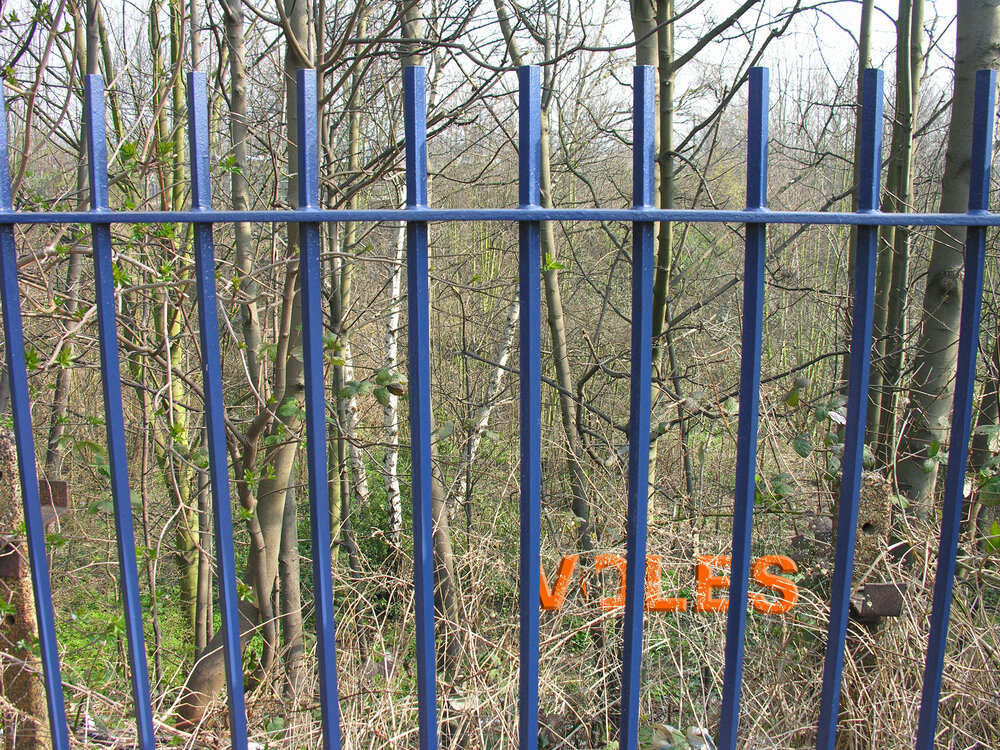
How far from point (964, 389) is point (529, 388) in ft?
2.66

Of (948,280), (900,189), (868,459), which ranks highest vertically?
(900,189)

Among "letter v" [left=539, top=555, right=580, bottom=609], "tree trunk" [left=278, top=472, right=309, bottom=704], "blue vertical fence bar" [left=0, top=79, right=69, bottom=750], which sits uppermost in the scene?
"blue vertical fence bar" [left=0, top=79, right=69, bottom=750]

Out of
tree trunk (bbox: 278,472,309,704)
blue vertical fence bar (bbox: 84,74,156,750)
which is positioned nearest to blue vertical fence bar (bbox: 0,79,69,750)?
blue vertical fence bar (bbox: 84,74,156,750)

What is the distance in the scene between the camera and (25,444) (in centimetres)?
134

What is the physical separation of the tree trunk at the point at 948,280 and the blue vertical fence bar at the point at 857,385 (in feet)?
7.24

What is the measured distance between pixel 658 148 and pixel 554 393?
2.53m

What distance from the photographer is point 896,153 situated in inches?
175

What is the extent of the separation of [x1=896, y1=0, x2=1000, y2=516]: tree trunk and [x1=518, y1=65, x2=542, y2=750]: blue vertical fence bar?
2616mm

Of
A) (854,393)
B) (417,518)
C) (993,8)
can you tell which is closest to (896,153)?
(993,8)

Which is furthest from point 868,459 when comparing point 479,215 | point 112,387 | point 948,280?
point 112,387

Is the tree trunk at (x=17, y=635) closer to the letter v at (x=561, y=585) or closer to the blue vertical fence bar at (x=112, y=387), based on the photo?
the blue vertical fence bar at (x=112, y=387)

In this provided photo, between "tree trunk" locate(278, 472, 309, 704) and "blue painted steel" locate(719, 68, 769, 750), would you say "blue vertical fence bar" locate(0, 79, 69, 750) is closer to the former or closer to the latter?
"blue painted steel" locate(719, 68, 769, 750)

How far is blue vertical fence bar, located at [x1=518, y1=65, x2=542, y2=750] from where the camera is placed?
3.86 feet

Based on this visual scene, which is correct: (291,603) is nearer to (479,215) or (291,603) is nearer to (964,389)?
(479,215)
